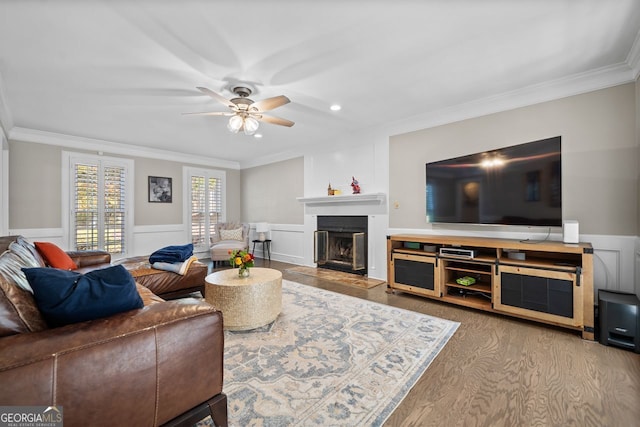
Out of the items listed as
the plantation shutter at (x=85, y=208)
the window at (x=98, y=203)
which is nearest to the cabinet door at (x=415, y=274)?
the window at (x=98, y=203)

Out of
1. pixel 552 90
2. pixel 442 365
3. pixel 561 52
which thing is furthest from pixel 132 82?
pixel 552 90

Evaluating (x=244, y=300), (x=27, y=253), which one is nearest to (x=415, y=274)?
(x=244, y=300)

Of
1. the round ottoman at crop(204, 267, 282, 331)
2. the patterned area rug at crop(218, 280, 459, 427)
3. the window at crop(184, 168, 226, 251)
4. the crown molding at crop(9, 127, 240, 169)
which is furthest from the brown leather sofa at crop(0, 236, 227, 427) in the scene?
the window at crop(184, 168, 226, 251)

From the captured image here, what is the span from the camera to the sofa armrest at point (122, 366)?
89cm

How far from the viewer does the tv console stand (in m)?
2.44

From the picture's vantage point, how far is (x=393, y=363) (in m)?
2.04

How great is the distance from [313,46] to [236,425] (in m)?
2.74

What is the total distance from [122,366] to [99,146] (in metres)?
5.87

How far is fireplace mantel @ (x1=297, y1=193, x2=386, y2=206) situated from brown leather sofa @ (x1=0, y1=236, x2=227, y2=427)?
11.7ft

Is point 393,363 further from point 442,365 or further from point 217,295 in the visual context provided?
point 217,295

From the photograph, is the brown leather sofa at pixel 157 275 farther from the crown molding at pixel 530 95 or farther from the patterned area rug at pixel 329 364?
the crown molding at pixel 530 95

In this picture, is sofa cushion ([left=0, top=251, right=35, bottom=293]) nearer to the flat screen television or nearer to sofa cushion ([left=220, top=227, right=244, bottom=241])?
the flat screen television

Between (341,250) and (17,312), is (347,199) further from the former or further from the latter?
(17,312)

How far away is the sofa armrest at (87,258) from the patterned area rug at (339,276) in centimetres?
284
